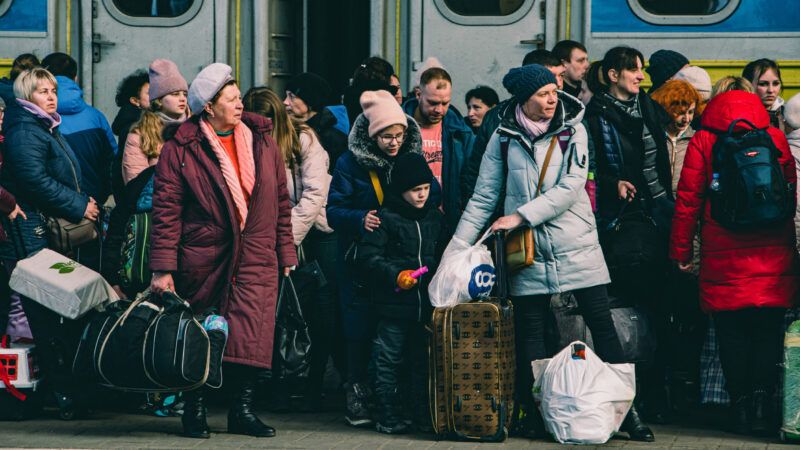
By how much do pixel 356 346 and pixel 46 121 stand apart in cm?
202

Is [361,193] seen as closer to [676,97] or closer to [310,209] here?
[310,209]

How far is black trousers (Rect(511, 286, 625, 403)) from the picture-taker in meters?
7.03

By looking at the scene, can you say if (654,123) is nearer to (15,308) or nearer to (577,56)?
(577,56)

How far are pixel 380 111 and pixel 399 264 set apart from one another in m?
0.78

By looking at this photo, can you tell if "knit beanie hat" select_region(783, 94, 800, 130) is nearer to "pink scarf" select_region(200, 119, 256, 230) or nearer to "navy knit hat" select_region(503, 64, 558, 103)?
"navy knit hat" select_region(503, 64, 558, 103)

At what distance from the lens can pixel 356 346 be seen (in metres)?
7.59

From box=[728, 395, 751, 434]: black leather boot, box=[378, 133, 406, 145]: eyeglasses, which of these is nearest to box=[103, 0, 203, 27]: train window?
box=[378, 133, 406, 145]: eyeglasses

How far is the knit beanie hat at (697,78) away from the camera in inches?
327

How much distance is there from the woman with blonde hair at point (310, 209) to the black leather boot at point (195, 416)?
73 centimetres

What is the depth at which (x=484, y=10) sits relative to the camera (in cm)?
909

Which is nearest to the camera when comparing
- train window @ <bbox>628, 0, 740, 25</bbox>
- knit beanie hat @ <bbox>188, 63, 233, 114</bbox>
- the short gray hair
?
knit beanie hat @ <bbox>188, 63, 233, 114</bbox>

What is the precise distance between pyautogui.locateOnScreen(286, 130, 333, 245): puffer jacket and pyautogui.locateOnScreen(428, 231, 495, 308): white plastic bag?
1.03 m

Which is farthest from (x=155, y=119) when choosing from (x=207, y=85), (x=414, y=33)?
(x=414, y=33)

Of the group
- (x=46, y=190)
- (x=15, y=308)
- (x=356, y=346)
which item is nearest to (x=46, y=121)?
(x=46, y=190)
